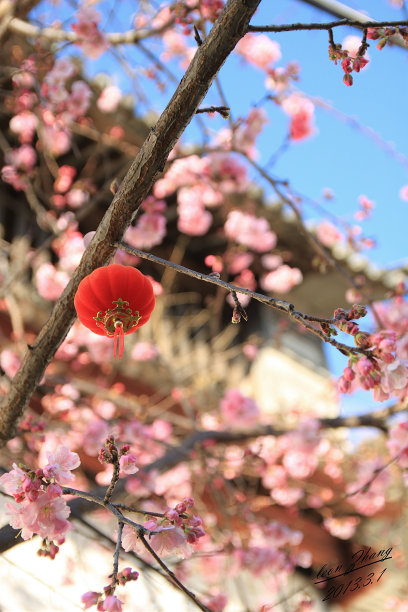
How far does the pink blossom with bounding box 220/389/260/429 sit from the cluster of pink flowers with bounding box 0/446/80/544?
303cm

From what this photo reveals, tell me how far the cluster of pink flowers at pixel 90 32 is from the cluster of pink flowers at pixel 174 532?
2.93 metres

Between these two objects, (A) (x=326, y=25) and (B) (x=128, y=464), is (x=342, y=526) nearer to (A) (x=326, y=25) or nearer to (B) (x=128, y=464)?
(B) (x=128, y=464)

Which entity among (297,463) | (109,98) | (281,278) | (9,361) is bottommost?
(9,361)

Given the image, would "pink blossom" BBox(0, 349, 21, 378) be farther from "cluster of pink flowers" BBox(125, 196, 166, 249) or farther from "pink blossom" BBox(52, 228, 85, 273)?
"cluster of pink flowers" BBox(125, 196, 166, 249)

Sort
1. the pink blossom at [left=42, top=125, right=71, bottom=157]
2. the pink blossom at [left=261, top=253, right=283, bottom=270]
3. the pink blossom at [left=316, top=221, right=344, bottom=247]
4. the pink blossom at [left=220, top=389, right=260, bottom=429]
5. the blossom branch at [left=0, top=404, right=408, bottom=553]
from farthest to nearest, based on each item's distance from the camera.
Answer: the pink blossom at [left=261, top=253, right=283, bottom=270]
the pink blossom at [left=316, top=221, right=344, bottom=247]
the pink blossom at [left=220, top=389, right=260, bottom=429]
the pink blossom at [left=42, top=125, right=71, bottom=157]
the blossom branch at [left=0, top=404, right=408, bottom=553]

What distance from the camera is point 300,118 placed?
4047 mm

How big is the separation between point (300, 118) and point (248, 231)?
1.40 metres

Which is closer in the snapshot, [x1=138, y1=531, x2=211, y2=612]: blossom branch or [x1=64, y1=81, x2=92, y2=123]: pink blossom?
[x1=138, y1=531, x2=211, y2=612]: blossom branch

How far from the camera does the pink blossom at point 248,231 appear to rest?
5.07m

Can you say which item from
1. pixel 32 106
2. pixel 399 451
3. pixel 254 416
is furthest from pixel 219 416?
pixel 32 106

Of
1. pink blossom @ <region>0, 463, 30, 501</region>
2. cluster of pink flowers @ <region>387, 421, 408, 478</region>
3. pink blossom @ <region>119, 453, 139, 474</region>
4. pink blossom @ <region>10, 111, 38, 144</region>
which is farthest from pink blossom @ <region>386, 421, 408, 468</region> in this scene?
pink blossom @ <region>10, 111, 38, 144</region>

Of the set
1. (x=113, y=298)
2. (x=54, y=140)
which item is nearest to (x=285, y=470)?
(x=54, y=140)

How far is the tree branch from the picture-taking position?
145 cm

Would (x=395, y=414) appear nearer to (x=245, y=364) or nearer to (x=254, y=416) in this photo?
(x=254, y=416)
